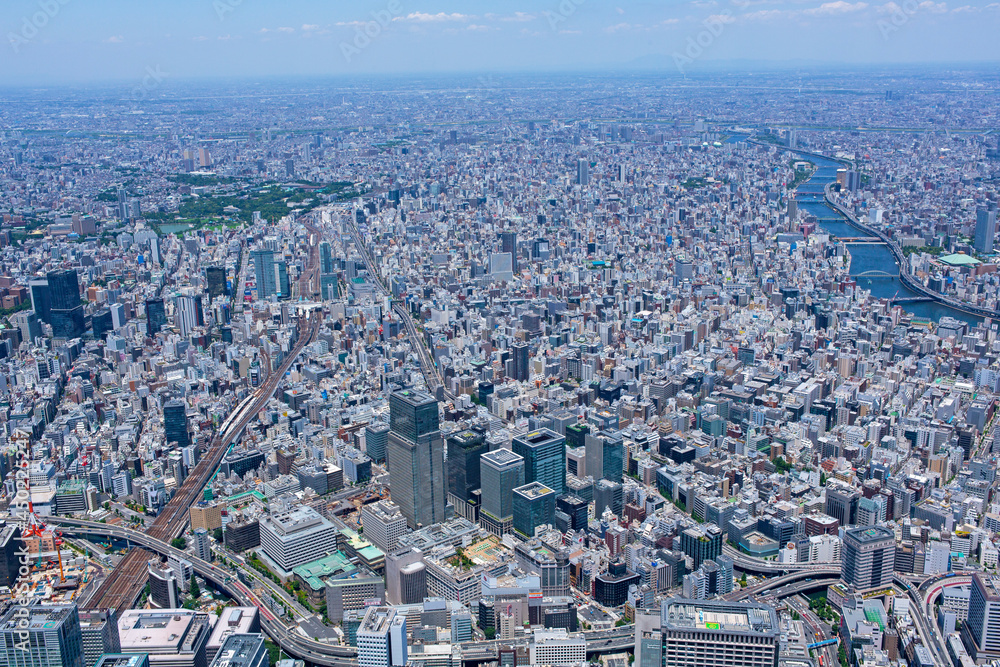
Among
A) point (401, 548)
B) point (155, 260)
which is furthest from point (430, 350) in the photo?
point (155, 260)

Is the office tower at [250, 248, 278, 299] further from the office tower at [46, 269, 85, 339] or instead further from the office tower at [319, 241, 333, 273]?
the office tower at [46, 269, 85, 339]

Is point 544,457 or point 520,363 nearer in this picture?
point 544,457

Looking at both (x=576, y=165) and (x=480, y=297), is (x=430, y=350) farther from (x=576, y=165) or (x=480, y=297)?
(x=576, y=165)

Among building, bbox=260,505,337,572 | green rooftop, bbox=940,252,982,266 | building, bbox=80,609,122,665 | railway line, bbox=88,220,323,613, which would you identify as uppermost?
green rooftop, bbox=940,252,982,266

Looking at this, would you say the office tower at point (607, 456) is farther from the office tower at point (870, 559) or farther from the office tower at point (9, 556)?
the office tower at point (9, 556)

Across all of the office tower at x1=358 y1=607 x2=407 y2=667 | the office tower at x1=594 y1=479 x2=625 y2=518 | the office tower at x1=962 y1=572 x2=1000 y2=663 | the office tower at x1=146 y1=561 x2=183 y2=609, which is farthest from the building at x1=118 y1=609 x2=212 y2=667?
the office tower at x1=962 y1=572 x2=1000 y2=663

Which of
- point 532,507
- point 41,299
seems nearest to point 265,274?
point 41,299

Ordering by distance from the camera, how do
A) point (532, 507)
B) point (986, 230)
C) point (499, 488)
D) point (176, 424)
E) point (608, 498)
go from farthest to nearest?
1. point (986, 230)
2. point (176, 424)
3. point (608, 498)
4. point (499, 488)
5. point (532, 507)

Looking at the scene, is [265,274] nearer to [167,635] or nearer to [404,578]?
[404,578]
